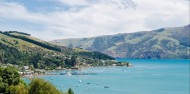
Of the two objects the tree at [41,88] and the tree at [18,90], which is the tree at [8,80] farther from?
the tree at [41,88]

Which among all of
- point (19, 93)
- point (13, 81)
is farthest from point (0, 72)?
point (19, 93)

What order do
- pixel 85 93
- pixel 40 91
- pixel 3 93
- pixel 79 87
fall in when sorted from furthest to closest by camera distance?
pixel 79 87 → pixel 85 93 → pixel 3 93 → pixel 40 91

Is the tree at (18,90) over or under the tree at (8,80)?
under

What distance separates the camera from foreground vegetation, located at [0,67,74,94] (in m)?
63.7

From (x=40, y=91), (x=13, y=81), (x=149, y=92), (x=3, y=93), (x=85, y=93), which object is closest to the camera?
(x=40, y=91)

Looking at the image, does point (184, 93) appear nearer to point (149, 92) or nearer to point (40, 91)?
point (149, 92)

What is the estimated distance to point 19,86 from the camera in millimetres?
70125

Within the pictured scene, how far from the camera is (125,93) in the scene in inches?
6014

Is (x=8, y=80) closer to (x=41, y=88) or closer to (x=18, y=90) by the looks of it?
(x=18, y=90)

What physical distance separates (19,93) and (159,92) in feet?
345

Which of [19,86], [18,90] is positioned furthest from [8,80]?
[18,90]

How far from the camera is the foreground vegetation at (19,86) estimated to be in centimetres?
6366

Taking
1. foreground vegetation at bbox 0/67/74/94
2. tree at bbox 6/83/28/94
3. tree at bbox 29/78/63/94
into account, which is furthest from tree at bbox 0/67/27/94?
tree at bbox 29/78/63/94

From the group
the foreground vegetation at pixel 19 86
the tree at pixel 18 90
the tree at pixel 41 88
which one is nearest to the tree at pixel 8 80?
the foreground vegetation at pixel 19 86
